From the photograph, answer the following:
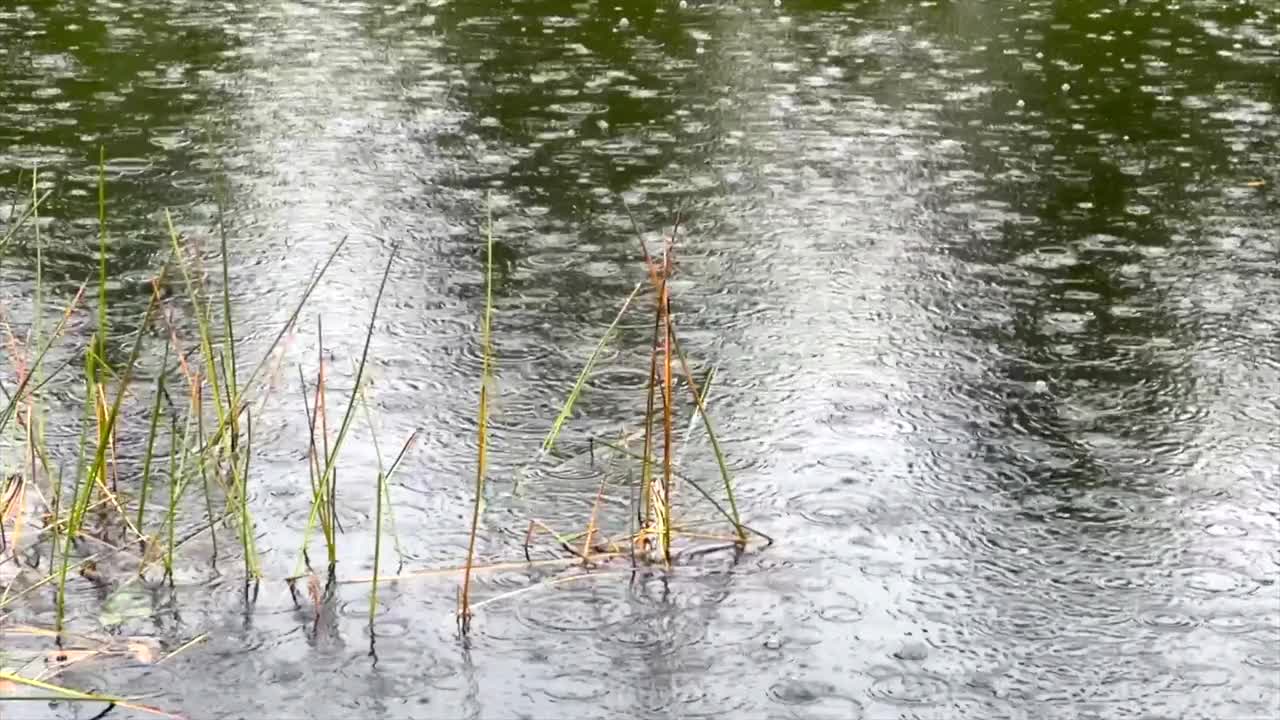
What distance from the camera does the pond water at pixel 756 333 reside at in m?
2.83

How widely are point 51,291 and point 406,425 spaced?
164 cm

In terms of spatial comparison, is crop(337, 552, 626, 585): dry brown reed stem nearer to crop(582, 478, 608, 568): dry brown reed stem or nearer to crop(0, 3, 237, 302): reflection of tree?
crop(582, 478, 608, 568): dry brown reed stem

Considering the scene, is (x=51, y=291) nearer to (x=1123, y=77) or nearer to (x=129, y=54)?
(x=129, y=54)

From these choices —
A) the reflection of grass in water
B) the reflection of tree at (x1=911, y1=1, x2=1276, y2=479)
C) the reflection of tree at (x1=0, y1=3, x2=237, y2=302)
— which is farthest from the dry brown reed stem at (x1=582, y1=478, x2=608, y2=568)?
the reflection of tree at (x1=0, y1=3, x2=237, y2=302)

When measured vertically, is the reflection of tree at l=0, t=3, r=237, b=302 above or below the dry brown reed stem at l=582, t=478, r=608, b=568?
above

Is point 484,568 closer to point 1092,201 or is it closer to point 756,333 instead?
point 756,333

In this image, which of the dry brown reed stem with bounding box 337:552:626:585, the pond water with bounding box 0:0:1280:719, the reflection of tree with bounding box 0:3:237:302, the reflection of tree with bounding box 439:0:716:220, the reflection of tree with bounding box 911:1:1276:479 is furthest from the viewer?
the reflection of tree with bounding box 439:0:716:220

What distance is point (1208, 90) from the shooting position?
292 inches

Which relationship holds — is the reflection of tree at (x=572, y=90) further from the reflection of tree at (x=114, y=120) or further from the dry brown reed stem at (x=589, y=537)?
the dry brown reed stem at (x=589, y=537)

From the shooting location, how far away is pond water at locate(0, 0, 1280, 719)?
2.83m

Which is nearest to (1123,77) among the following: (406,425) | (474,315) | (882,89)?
(882,89)

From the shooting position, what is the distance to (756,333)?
14.5 feet

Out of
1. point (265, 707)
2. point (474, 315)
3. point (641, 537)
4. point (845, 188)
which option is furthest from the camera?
point (845, 188)

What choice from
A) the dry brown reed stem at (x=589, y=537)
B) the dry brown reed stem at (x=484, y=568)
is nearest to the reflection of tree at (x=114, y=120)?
the dry brown reed stem at (x=484, y=568)
